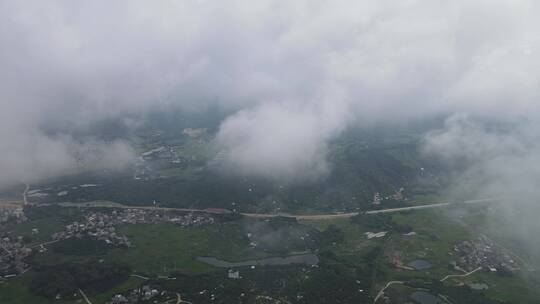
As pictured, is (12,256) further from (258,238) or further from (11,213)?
(258,238)

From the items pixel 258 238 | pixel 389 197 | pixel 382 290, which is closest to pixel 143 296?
pixel 258 238

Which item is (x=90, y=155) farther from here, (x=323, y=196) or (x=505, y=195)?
(x=505, y=195)

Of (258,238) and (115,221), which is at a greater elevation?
(115,221)

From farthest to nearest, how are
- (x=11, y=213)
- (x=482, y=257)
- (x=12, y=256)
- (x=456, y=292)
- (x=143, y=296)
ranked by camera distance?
(x=11, y=213), (x=482, y=257), (x=12, y=256), (x=456, y=292), (x=143, y=296)

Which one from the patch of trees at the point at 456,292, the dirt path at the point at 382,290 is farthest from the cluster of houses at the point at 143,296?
the patch of trees at the point at 456,292

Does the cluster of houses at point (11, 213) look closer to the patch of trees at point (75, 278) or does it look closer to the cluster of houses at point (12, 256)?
the cluster of houses at point (12, 256)

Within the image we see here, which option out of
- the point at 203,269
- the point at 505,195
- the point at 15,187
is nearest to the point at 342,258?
the point at 203,269

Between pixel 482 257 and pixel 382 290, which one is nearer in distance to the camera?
pixel 382 290
